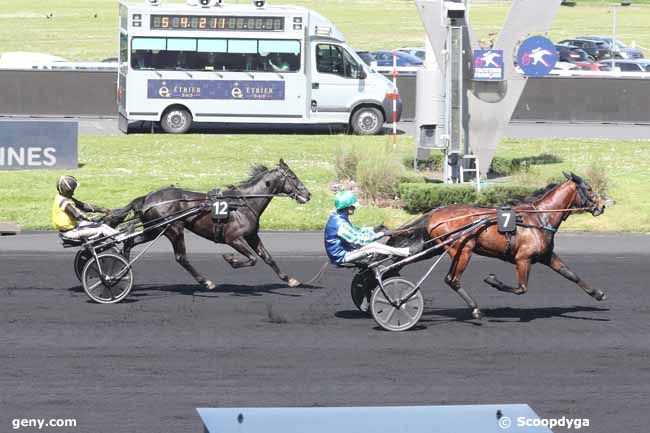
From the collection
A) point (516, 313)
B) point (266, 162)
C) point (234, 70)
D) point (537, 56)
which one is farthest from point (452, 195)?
point (234, 70)

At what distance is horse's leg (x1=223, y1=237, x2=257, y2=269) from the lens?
43.5 ft

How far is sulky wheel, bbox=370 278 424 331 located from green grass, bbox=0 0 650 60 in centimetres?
4815

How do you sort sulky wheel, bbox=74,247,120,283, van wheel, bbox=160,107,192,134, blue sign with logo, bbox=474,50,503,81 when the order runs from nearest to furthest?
sulky wheel, bbox=74,247,120,283 → blue sign with logo, bbox=474,50,503,81 → van wheel, bbox=160,107,192,134

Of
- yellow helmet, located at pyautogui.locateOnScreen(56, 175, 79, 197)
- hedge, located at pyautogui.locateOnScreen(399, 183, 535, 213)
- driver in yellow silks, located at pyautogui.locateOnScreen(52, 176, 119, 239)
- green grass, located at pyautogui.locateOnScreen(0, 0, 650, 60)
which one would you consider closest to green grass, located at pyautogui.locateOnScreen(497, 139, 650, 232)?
hedge, located at pyautogui.locateOnScreen(399, 183, 535, 213)

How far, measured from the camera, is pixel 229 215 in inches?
532

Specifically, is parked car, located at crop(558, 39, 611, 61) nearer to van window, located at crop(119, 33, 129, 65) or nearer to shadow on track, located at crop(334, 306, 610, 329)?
van window, located at crop(119, 33, 129, 65)

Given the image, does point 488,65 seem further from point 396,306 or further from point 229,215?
point 396,306

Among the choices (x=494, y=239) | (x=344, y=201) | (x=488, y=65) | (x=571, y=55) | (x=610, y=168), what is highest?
(x=571, y=55)

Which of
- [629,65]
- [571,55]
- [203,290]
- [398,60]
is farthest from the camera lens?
[571,55]

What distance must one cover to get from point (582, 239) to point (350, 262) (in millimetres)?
7815

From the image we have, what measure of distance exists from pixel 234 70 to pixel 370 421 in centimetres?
2541

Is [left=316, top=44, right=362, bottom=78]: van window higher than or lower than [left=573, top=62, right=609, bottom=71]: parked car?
lower

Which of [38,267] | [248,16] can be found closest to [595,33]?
[248,16]

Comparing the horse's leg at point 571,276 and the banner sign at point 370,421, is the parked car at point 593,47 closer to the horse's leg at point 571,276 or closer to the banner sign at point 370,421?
the horse's leg at point 571,276
